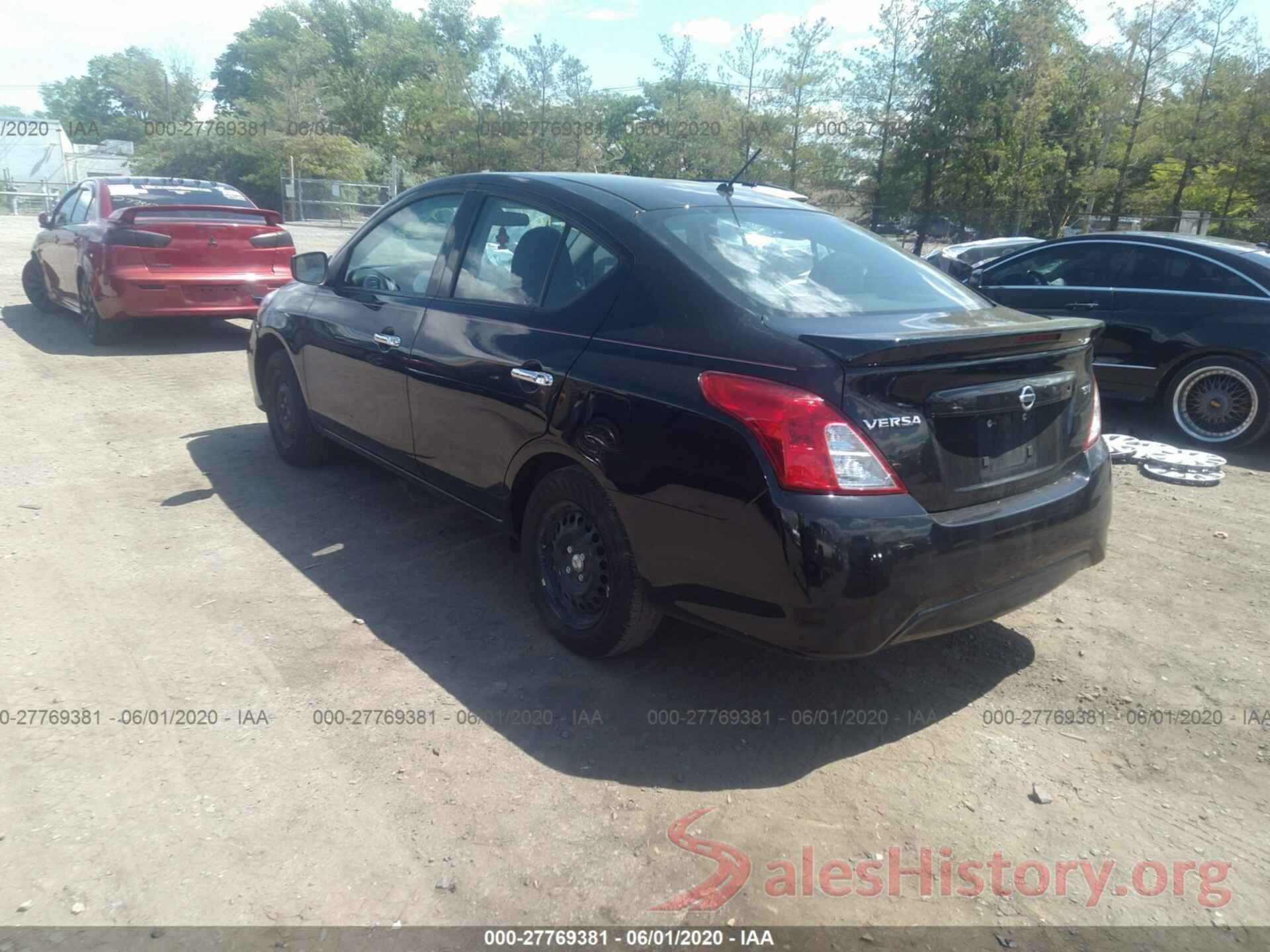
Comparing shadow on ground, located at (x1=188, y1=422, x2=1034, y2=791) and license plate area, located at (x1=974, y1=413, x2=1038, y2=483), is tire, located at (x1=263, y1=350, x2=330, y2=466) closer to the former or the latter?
shadow on ground, located at (x1=188, y1=422, x2=1034, y2=791)

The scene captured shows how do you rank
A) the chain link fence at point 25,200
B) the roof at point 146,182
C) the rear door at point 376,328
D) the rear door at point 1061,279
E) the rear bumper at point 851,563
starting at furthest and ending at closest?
the chain link fence at point 25,200 → the roof at point 146,182 → the rear door at point 1061,279 → the rear door at point 376,328 → the rear bumper at point 851,563

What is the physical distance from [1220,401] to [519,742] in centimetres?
609

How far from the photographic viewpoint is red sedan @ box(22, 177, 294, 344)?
9.12 m

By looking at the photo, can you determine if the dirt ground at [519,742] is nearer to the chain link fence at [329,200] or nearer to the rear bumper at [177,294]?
the rear bumper at [177,294]

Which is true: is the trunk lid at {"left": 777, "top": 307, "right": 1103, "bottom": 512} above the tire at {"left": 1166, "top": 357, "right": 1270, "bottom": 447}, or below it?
above

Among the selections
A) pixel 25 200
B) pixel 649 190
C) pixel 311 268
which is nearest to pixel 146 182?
pixel 311 268

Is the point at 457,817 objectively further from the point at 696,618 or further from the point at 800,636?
the point at 800,636

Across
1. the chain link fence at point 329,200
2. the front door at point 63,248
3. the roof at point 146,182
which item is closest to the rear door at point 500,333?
the front door at point 63,248

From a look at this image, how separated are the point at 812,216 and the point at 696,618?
6.28 ft

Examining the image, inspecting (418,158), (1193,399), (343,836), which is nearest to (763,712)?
(343,836)

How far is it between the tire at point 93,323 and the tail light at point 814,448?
8842 millimetres

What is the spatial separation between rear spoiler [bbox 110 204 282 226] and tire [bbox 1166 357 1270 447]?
8219 mm

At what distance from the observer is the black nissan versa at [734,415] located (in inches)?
109

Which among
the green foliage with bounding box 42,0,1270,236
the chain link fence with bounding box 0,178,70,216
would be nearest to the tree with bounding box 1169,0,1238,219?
the green foliage with bounding box 42,0,1270,236
